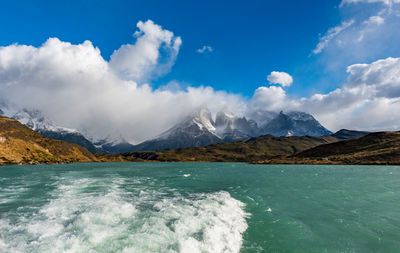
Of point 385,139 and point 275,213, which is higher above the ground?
point 385,139

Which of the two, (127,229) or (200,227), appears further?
(200,227)

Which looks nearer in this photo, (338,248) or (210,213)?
(338,248)

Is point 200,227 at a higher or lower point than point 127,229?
lower

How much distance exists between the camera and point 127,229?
61.4ft

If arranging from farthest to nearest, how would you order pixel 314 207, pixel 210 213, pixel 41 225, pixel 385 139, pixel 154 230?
pixel 385 139 < pixel 314 207 < pixel 210 213 < pixel 41 225 < pixel 154 230

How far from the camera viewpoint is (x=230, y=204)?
1139 inches

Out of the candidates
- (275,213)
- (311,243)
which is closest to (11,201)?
(275,213)

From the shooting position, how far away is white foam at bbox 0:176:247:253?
15.5m

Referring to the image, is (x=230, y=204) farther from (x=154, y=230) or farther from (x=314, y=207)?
(x=154, y=230)

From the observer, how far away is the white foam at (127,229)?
15492mm

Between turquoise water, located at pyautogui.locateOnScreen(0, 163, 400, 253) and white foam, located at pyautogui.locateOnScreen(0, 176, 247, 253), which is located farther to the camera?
turquoise water, located at pyautogui.locateOnScreen(0, 163, 400, 253)

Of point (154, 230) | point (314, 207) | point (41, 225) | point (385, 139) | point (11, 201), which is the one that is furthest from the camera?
point (385, 139)

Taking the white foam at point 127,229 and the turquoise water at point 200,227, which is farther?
the turquoise water at point 200,227

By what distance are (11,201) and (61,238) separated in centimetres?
2261
